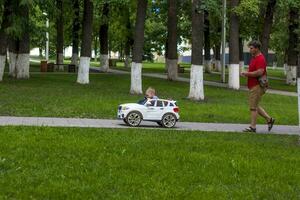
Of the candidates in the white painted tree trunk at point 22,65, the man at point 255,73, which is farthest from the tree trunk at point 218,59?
the man at point 255,73

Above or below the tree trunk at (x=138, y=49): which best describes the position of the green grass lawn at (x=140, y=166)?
below

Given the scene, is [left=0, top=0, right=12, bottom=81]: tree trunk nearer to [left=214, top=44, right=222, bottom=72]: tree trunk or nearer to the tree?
the tree

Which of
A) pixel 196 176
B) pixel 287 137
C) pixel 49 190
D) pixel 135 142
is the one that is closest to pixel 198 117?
pixel 287 137

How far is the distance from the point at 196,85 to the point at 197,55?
47.2 inches

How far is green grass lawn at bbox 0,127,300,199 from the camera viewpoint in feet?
22.4

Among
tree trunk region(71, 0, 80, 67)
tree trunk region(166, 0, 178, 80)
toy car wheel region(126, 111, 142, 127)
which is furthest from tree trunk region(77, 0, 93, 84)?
toy car wheel region(126, 111, 142, 127)

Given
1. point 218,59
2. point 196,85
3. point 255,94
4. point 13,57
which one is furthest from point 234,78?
point 218,59

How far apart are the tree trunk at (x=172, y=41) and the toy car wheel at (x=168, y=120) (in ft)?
60.5

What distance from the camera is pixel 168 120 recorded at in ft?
47.0

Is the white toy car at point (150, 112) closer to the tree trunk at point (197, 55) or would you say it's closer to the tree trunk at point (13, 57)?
the tree trunk at point (197, 55)

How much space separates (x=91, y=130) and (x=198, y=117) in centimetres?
573

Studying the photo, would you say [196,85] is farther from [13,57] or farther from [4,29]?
[13,57]

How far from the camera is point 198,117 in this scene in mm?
17188

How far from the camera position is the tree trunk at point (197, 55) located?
23.1 metres
